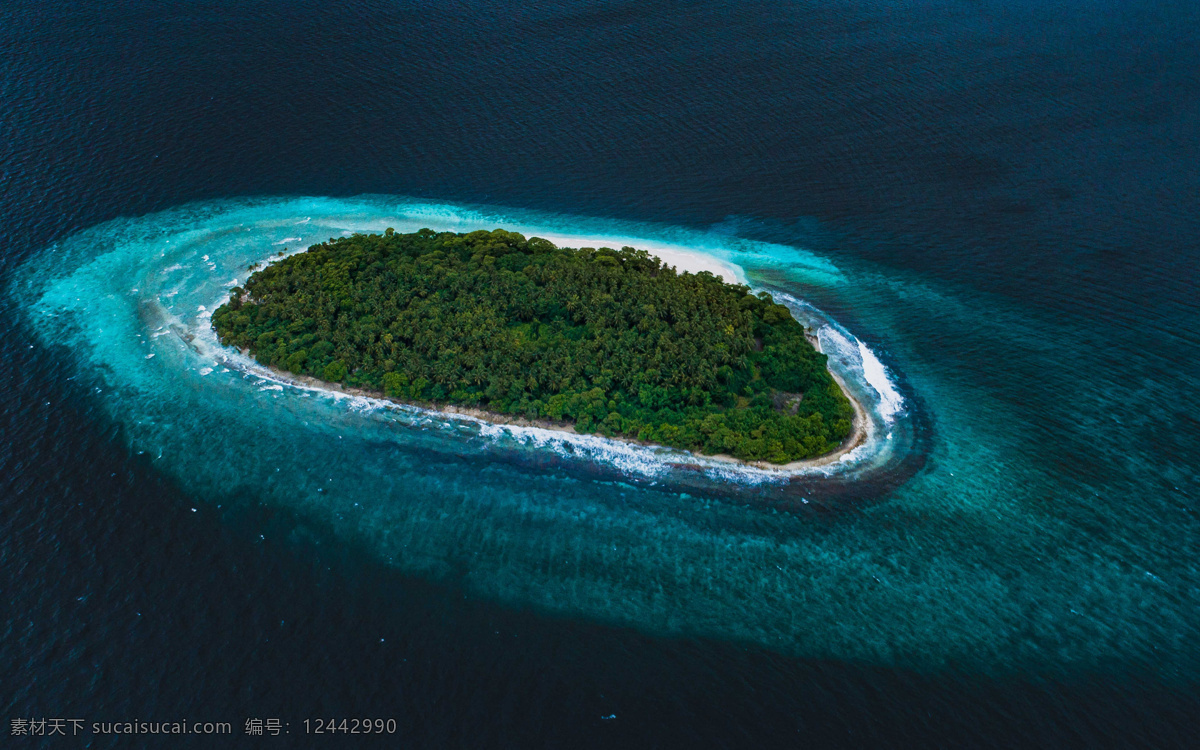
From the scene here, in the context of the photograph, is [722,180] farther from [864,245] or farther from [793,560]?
[793,560]

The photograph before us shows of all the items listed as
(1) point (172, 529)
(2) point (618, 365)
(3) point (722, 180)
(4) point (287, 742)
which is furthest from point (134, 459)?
(3) point (722, 180)

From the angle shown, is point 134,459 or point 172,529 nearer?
point 172,529

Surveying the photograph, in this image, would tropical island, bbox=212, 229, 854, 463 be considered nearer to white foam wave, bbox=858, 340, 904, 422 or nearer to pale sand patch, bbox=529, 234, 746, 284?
pale sand patch, bbox=529, 234, 746, 284

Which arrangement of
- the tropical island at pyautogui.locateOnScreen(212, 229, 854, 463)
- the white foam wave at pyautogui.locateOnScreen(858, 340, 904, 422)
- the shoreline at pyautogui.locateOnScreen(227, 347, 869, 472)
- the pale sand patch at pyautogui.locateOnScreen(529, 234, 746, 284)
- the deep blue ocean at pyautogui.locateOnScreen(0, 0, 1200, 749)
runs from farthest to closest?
the pale sand patch at pyautogui.locateOnScreen(529, 234, 746, 284), the white foam wave at pyautogui.locateOnScreen(858, 340, 904, 422), the tropical island at pyautogui.locateOnScreen(212, 229, 854, 463), the shoreline at pyautogui.locateOnScreen(227, 347, 869, 472), the deep blue ocean at pyautogui.locateOnScreen(0, 0, 1200, 749)

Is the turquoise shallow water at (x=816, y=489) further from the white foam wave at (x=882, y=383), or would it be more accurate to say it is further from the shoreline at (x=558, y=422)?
the shoreline at (x=558, y=422)

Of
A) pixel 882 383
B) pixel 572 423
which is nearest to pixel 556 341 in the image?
pixel 572 423

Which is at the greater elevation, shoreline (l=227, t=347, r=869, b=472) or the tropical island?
the tropical island

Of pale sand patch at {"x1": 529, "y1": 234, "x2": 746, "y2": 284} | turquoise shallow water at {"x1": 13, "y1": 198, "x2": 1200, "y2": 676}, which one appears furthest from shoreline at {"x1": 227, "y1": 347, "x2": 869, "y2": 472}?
pale sand patch at {"x1": 529, "y1": 234, "x2": 746, "y2": 284}

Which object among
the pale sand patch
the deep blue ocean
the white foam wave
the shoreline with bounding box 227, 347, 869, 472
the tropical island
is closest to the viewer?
the deep blue ocean
